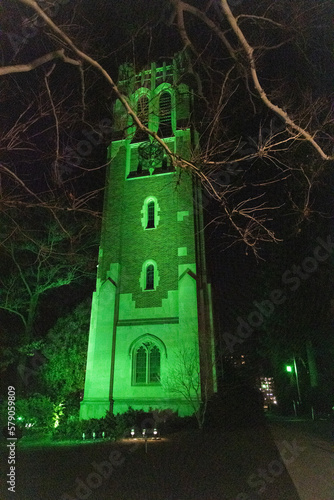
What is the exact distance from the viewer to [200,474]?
7.86 m

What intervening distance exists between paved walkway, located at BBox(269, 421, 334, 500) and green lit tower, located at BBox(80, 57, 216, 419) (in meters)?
4.88

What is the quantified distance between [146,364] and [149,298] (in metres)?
3.47

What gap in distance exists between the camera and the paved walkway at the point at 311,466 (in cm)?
693

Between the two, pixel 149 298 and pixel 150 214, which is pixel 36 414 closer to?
pixel 149 298

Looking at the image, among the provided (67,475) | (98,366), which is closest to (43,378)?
(98,366)

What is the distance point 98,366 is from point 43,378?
4.78 meters

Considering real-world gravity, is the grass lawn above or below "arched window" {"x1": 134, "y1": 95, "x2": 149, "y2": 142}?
below

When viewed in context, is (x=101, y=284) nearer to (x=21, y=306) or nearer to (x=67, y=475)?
(x=21, y=306)

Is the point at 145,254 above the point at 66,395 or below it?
above

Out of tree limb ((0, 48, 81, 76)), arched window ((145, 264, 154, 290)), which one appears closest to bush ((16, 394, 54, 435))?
arched window ((145, 264, 154, 290))

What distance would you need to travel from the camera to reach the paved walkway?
693cm

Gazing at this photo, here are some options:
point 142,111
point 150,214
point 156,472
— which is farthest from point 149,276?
point 142,111

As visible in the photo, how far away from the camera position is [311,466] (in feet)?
30.2

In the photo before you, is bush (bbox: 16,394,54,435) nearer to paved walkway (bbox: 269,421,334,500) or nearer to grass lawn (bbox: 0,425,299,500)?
grass lawn (bbox: 0,425,299,500)
